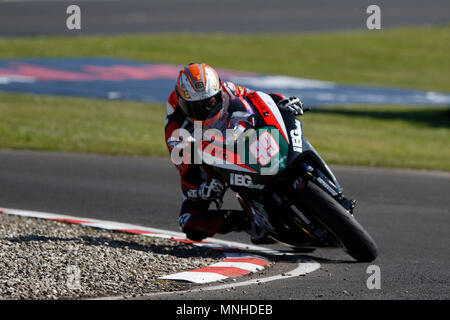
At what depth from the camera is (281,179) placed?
252 inches

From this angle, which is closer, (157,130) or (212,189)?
(212,189)

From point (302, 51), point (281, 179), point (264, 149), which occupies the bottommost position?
point (281, 179)

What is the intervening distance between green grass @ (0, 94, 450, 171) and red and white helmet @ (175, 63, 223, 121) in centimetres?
614

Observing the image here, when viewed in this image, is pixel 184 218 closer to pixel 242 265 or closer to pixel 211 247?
pixel 211 247

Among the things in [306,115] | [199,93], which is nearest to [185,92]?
[199,93]

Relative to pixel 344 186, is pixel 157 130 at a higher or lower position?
higher

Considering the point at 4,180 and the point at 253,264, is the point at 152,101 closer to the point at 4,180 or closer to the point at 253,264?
the point at 4,180

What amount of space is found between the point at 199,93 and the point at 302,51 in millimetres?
21373

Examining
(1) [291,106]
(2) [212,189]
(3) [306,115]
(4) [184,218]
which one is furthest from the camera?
(3) [306,115]

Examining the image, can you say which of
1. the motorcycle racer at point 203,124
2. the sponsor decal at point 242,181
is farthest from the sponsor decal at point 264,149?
the motorcycle racer at point 203,124

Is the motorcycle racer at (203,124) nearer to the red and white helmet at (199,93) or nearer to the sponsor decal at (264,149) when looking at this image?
the red and white helmet at (199,93)

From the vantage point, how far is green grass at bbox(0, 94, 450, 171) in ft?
42.5

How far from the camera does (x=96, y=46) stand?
24984 mm

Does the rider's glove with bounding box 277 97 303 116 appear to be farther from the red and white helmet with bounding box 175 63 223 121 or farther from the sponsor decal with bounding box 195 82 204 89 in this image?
the sponsor decal with bounding box 195 82 204 89
